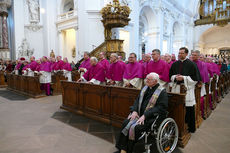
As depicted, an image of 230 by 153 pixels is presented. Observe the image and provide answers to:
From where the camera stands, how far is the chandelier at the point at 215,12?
21562 mm

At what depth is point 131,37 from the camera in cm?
1266

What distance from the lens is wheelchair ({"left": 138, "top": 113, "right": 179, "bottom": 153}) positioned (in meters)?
2.51

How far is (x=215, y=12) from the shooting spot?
22438 mm

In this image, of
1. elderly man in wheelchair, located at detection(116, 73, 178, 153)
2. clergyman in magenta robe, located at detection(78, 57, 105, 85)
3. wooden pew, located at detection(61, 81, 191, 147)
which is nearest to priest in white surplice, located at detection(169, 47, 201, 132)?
wooden pew, located at detection(61, 81, 191, 147)

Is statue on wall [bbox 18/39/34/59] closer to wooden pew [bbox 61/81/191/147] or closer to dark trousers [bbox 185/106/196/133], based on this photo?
wooden pew [bbox 61/81/191/147]

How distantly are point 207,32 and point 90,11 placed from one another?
73.3 ft

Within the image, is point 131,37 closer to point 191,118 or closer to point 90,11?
point 90,11

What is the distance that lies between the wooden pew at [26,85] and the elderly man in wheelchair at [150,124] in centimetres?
552

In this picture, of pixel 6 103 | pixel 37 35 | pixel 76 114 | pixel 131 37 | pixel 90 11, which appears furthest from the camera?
pixel 37 35

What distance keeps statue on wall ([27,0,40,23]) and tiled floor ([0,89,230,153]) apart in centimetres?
1208

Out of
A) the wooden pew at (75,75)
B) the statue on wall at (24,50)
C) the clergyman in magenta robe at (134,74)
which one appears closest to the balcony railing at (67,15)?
the statue on wall at (24,50)

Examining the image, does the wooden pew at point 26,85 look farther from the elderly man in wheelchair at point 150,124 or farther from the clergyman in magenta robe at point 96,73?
the elderly man in wheelchair at point 150,124

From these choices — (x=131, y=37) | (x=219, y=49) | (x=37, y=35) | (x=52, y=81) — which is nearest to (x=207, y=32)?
(x=219, y=49)

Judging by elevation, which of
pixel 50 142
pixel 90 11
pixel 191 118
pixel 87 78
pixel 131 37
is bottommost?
pixel 50 142
